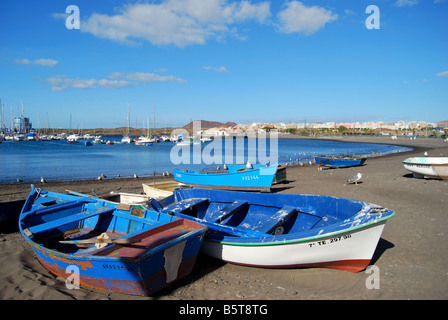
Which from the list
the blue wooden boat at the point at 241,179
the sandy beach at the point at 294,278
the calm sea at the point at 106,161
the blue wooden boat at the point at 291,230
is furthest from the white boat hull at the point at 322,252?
the calm sea at the point at 106,161

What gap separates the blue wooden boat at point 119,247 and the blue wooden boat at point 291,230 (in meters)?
0.81

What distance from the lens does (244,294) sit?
17.9 ft

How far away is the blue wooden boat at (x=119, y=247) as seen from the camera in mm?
4996

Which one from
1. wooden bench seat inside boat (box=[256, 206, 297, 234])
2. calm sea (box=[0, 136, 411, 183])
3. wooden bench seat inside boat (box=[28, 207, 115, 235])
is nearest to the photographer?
wooden bench seat inside boat (box=[256, 206, 297, 234])

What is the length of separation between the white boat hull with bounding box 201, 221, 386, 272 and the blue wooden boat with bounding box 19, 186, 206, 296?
1224 millimetres

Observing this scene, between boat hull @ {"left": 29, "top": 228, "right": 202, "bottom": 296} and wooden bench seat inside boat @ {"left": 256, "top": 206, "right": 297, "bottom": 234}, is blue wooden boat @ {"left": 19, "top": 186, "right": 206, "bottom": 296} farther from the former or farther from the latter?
wooden bench seat inside boat @ {"left": 256, "top": 206, "right": 297, "bottom": 234}

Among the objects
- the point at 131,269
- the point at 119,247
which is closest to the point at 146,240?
the point at 119,247

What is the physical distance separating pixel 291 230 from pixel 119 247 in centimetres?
420

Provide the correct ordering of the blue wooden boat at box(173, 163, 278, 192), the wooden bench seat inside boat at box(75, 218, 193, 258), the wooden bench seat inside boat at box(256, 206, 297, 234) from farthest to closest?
the blue wooden boat at box(173, 163, 278, 192) → the wooden bench seat inside boat at box(256, 206, 297, 234) → the wooden bench seat inside boat at box(75, 218, 193, 258)

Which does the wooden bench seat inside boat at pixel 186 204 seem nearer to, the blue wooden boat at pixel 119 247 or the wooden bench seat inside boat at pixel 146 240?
the blue wooden boat at pixel 119 247

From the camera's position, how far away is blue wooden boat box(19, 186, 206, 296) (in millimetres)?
4996

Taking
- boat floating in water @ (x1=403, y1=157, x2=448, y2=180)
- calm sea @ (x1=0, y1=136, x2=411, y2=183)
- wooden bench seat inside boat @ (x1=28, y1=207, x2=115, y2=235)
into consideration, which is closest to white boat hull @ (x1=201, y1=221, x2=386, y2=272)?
wooden bench seat inside boat @ (x1=28, y1=207, x2=115, y2=235)

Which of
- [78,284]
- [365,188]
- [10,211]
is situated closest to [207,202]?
[78,284]
